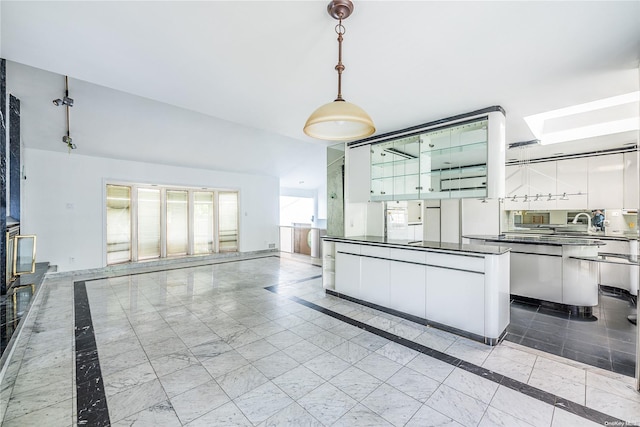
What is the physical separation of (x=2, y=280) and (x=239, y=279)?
3.19 metres

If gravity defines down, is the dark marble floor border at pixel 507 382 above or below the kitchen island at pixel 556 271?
below

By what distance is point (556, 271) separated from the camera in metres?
3.86

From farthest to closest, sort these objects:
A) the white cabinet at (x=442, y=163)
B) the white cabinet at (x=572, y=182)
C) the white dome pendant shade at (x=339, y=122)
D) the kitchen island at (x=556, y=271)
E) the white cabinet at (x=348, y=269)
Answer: the white cabinet at (x=572, y=182) → the white cabinet at (x=348, y=269) → the kitchen island at (x=556, y=271) → the white cabinet at (x=442, y=163) → the white dome pendant shade at (x=339, y=122)

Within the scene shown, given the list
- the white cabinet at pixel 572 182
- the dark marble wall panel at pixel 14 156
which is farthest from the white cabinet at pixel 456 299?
the dark marble wall panel at pixel 14 156

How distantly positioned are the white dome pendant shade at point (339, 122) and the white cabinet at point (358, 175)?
7.32 feet

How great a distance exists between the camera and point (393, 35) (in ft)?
6.45

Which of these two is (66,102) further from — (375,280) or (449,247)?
(449,247)

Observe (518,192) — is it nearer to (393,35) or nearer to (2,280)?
(393,35)

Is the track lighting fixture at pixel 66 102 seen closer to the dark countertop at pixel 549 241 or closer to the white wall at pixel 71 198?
the white wall at pixel 71 198

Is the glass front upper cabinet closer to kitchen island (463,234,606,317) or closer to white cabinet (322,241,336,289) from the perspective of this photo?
white cabinet (322,241,336,289)

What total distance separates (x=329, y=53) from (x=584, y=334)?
398 centimetres

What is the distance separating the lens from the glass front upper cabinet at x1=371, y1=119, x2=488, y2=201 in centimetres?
338

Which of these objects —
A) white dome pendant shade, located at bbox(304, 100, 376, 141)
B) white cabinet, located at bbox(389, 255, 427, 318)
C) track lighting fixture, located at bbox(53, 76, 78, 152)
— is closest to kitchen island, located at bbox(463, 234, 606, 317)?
white cabinet, located at bbox(389, 255, 427, 318)

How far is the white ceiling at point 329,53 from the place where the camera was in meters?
1.74
